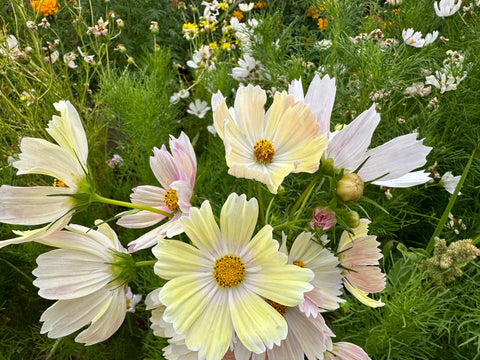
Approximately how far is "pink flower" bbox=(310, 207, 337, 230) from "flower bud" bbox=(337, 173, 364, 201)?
0.06 ft

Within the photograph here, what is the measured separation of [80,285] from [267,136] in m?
0.24

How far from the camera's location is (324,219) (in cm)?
39

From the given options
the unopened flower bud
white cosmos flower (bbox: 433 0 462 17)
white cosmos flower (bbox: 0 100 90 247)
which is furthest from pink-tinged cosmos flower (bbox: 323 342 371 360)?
white cosmos flower (bbox: 433 0 462 17)

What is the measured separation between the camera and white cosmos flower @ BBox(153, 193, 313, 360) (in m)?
0.34

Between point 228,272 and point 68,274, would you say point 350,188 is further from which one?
point 68,274

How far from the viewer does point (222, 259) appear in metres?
0.39

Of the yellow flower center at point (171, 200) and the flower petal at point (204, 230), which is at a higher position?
the flower petal at point (204, 230)

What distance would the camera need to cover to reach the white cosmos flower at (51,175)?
0.38 metres

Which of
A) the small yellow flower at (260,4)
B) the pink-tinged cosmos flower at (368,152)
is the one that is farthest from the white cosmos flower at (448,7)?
the small yellow flower at (260,4)

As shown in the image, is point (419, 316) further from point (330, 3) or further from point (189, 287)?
point (330, 3)

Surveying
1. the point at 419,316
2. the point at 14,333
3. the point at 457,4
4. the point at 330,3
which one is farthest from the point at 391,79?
the point at 14,333

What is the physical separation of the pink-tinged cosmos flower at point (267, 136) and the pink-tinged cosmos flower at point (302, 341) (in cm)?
14

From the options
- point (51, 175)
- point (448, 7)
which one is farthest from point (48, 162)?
point (448, 7)

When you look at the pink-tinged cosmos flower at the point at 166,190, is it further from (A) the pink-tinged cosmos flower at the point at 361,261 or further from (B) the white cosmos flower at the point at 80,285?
(A) the pink-tinged cosmos flower at the point at 361,261
